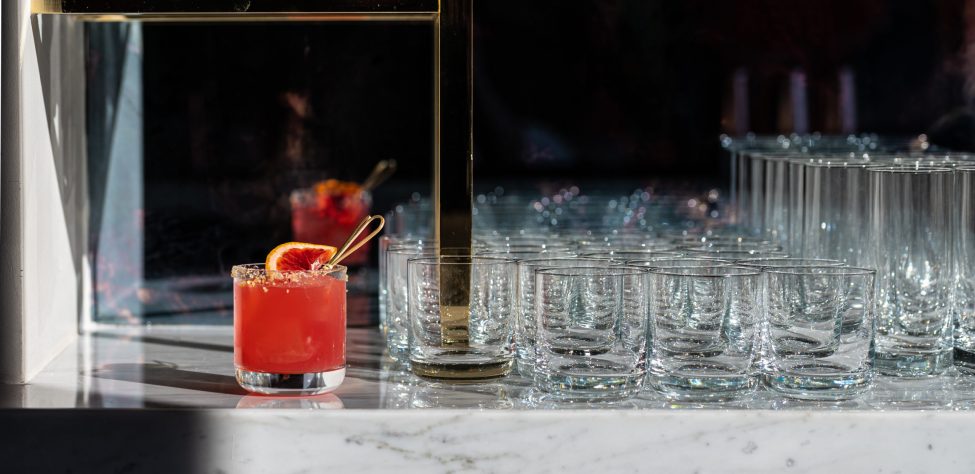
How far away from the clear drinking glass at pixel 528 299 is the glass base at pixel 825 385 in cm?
23

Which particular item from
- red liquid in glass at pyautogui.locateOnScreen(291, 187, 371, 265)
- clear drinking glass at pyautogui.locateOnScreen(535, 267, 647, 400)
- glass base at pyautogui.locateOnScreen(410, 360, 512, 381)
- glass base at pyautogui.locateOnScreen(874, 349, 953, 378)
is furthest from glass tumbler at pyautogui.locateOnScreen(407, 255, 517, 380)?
red liquid in glass at pyautogui.locateOnScreen(291, 187, 371, 265)

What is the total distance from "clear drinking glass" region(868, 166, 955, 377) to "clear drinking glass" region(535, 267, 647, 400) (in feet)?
1.11

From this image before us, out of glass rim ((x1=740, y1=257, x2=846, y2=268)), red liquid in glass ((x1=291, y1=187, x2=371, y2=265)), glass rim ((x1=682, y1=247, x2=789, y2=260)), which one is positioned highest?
red liquid in glass ((x1=291, y1=187, x2=371, y2=265))

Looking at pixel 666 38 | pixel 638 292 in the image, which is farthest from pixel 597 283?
pixel 666 38

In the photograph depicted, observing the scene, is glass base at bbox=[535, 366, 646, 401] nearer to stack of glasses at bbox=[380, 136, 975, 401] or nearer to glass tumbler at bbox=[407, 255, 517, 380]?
stack of glasses at bbox=[380, 136, 975, 401]

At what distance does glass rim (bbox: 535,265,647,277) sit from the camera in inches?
54.6

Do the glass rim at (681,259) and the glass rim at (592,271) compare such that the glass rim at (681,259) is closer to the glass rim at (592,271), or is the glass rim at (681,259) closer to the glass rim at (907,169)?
the glass rim at (592,271)

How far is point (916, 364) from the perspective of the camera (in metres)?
1.54

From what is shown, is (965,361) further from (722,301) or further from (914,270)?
(722,301)

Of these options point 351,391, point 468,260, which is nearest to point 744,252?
point 468,260

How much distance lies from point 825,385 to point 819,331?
0.06 meters

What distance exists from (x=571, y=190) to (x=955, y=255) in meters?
1.03

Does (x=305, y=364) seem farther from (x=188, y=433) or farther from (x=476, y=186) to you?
(x=476, y=186)

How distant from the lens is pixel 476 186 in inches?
99.3
